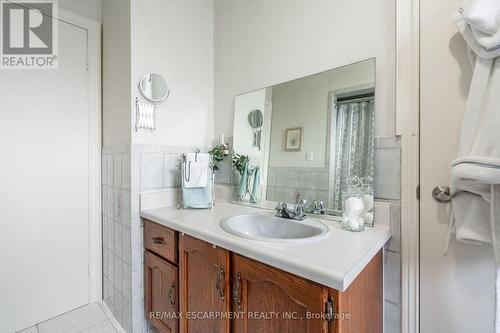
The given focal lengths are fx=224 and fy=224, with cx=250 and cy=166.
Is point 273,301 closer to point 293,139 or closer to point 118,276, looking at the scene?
point 293,139

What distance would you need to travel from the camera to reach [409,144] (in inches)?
35.8

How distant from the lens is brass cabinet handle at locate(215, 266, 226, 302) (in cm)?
87

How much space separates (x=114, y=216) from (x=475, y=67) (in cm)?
195

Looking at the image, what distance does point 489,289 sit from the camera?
76 centimetres

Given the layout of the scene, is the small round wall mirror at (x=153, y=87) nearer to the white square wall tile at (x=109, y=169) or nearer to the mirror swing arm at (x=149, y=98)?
the mirror swing arm at (x=149, y=98)

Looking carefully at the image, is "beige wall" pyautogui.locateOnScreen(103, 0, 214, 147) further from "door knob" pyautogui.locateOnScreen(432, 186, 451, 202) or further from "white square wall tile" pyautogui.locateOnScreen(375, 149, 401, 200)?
"door knob" pyautogui.locateOnScreen(432, 186, 451, 202)

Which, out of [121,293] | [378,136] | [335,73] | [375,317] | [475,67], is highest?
[335,73]

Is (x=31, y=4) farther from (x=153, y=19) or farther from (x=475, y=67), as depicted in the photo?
(x=475, y=67)

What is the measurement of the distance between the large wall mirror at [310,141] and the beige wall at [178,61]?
1.05ft

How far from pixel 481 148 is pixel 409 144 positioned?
0.81ft

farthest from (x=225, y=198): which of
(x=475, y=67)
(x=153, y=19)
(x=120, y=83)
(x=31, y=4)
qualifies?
(x=31, y=4)

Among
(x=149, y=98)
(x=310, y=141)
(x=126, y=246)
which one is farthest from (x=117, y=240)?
(x=310, y=141)

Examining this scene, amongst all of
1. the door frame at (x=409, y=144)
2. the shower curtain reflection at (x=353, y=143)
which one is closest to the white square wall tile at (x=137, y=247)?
the shower curtain reflection at (x=353, y=143)

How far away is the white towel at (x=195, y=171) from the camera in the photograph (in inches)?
54.9
